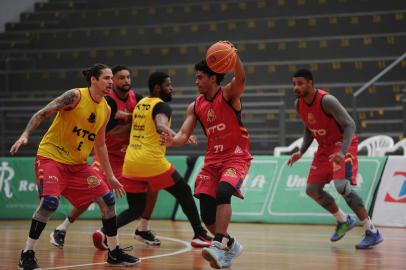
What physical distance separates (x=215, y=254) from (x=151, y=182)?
258 cm

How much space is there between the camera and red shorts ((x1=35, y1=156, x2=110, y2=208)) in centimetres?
627

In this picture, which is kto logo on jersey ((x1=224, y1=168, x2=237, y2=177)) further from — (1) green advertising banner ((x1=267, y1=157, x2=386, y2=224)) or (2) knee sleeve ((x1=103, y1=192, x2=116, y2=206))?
(1) green advertising banner ((x1=267, y1=157, x2=386, y2=224))

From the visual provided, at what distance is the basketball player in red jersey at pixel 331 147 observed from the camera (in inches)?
310

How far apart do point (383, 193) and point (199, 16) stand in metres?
9.92

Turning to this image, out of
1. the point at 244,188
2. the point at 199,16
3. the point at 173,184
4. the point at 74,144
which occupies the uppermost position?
the point at 199,16

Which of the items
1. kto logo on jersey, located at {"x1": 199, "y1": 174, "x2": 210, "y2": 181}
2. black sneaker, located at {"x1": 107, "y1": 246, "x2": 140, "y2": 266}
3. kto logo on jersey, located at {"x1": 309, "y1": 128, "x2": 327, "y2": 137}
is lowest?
black sneaker, located at {"x1": 107, "y1": 246, "x2": 140, "y2": 266}

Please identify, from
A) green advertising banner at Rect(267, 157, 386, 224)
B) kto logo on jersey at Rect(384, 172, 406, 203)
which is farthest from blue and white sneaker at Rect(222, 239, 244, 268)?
kto logo on jersey at Rect(384, 172, 406, 203)

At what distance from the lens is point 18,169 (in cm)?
1259

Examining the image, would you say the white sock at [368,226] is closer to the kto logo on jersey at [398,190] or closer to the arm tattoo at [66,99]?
the kto logo on jersey at [398,190]

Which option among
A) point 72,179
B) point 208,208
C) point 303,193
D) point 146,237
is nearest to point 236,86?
point 208,208

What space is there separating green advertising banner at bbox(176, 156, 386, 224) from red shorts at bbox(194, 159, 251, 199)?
4735 mm

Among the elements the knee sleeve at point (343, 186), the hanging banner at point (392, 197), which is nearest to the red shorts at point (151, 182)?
the knee sleeve at point (343, 186)

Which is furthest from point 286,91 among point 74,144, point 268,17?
point 74,144

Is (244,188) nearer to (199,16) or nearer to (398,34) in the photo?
(398,34)
